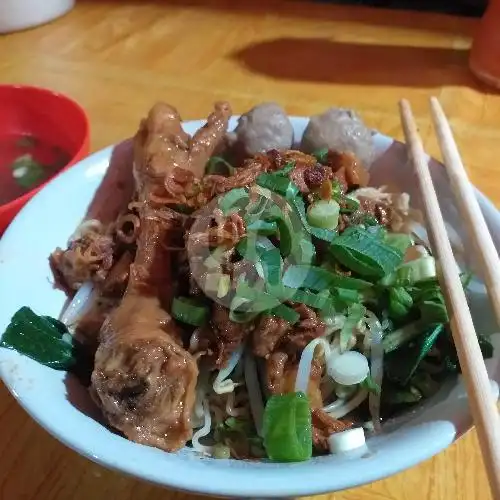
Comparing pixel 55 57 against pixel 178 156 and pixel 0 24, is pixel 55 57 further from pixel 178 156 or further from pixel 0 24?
pixel 178 156

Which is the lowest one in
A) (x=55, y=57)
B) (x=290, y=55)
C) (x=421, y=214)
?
(x=55, y=57)

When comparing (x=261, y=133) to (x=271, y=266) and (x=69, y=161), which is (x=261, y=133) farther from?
(x=69, y=161)


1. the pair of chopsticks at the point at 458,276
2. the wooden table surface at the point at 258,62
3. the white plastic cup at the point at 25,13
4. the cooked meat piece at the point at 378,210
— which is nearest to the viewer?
the pair of chopsticks at the point at 458,276

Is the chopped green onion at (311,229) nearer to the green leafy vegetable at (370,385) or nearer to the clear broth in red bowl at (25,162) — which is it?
the green leafy vegetable at (370,385)

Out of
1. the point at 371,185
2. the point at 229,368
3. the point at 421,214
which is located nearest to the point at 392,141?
the point at 371,185

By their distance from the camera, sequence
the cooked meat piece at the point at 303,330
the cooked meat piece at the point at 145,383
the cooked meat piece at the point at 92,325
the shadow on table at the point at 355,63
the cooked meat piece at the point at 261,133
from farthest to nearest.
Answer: the shadow on table at the point at 355,63
the cooked meat piece at the point at 261,133
the cooked meat piece at the point at 92,325
the cooked meat piece at the point at 303,330
the cooked meat piece at the point at 145,383

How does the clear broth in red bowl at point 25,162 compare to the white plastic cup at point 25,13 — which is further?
the white plastic cup at point 25,13

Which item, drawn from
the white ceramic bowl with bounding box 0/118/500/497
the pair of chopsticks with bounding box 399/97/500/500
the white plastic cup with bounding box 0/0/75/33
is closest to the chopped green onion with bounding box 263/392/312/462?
the white ceramic bowl with bounding box 0/118/500/497

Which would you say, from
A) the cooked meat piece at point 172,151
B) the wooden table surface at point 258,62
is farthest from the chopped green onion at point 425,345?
the wooden table surface at point 258,62

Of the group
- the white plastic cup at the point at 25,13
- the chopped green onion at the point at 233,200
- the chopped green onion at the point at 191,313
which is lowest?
the white plastic cup at the point at 25,13
